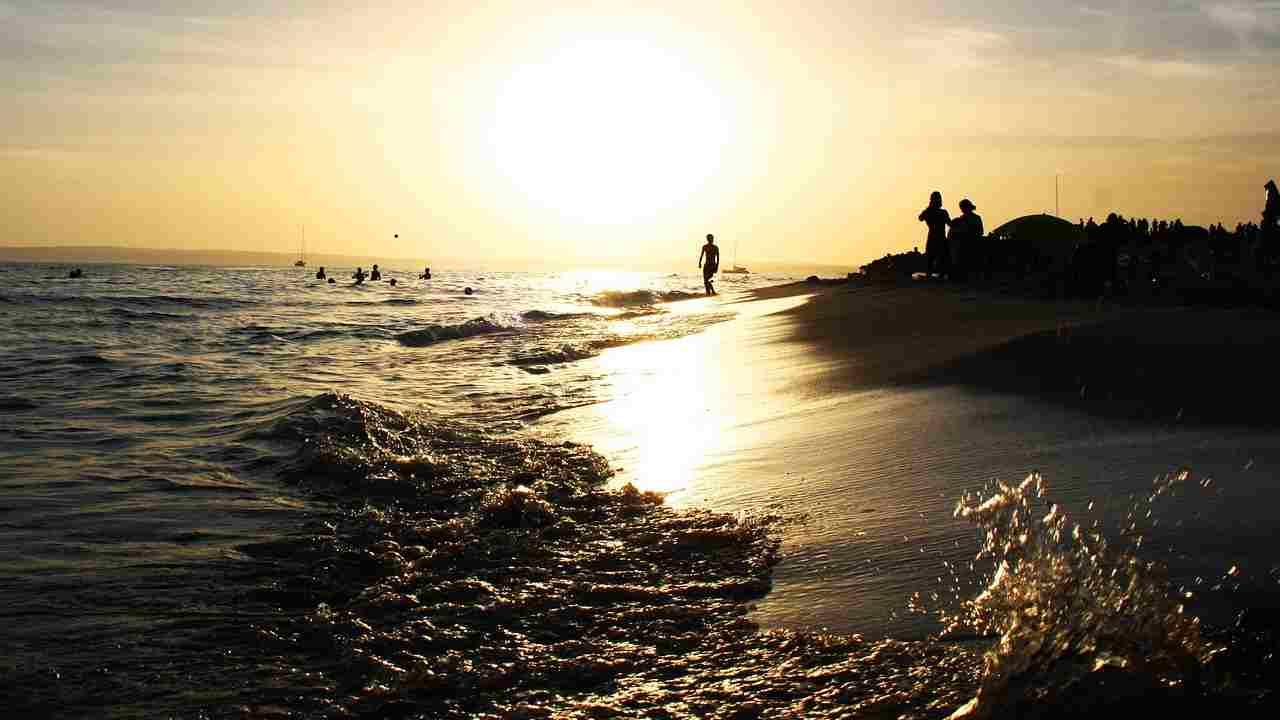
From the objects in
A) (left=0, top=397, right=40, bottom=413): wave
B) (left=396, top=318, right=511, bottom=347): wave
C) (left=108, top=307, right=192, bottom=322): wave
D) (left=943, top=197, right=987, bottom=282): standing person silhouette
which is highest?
(left=943, top=197, right=987, bottom=282): standing person silhouette

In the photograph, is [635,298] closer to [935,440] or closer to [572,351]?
[572,351]

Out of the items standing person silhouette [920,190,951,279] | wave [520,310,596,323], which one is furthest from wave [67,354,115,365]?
standing person silhouette [920,190,951,279]

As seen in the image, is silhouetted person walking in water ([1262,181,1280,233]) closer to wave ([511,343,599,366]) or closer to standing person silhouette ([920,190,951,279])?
standing person silhouette ([920,190,951,279])

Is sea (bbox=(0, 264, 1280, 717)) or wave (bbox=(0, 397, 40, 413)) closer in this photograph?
sea (bbox=(0, 264, 1280, 717))

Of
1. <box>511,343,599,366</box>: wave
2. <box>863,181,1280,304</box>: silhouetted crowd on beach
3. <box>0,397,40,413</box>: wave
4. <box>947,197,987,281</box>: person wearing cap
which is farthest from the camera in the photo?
<box>947,197,987,281</box>: person wearing cap

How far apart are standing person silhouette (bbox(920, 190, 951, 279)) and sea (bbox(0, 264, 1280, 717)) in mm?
13811

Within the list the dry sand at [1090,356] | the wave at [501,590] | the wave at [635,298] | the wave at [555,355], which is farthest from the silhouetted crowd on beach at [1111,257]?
the wave at [635,298]

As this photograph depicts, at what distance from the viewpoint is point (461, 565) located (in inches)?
157

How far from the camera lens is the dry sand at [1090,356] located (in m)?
5.10

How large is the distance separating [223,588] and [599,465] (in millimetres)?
2648

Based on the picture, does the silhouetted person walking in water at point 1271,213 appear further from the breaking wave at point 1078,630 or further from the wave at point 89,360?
the wave at point 89,360

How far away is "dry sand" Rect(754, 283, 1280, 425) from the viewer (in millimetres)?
5098

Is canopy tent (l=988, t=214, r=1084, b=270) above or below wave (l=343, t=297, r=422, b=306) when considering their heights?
above

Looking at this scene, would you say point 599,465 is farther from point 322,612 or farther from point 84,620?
point 84,620
